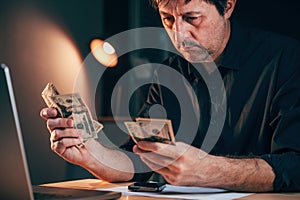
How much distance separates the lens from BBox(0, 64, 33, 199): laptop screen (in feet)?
3.57

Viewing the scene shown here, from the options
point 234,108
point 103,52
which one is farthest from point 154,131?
point 103,52

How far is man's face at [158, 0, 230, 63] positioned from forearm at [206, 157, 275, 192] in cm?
70

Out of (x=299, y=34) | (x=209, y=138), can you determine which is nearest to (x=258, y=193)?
(x=209, y=138)

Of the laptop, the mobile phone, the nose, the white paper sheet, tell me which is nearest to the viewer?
the laptop

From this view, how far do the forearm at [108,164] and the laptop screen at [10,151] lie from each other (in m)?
0.85

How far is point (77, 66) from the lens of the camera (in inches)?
141

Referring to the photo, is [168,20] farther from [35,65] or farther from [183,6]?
[35,65]

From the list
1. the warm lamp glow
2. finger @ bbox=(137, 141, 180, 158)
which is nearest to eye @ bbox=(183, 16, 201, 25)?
finger @ bbox=(137, 141, 180, 158)

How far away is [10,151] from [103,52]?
8.26ft

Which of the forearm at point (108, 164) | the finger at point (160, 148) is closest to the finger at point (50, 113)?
the forearm at point (108, 164)

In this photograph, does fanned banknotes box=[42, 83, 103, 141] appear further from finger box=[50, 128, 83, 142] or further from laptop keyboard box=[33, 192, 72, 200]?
laptop keyboard box=[33, 192, 72, 200]

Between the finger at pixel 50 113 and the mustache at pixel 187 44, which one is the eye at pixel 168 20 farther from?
the finger at pixel 50 113

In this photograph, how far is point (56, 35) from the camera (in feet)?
11.0

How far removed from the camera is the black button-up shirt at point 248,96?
2000mm
